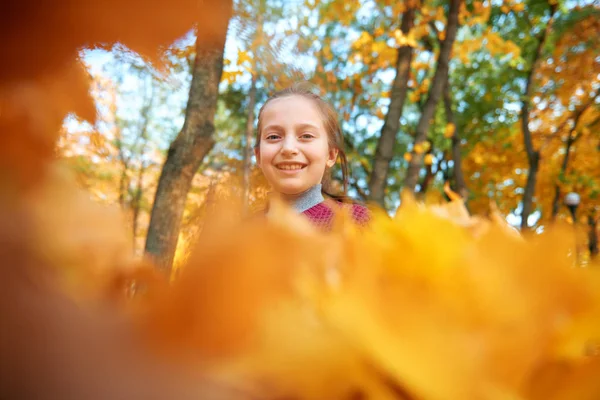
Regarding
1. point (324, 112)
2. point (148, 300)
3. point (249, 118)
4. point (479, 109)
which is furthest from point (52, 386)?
point (479, 109)

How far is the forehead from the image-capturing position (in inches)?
42.2

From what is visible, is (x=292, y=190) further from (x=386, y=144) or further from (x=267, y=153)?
(x=386, y=144)

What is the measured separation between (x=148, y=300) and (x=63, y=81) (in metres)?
0.06

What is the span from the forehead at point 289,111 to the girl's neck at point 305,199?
0.57 feet

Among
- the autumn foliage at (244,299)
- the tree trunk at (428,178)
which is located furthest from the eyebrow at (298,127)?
the tree trunk at (428,178)

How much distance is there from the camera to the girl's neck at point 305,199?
1.12m

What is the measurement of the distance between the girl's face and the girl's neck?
0.02 meters

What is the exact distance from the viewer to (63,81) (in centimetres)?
11

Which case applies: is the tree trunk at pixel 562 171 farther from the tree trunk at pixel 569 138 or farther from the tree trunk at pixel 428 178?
the tree trunk at pixel 428 178

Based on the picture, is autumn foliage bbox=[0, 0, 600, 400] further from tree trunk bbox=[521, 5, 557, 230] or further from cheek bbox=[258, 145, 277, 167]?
tree trunk bbox=[521, 5, 557, 230]

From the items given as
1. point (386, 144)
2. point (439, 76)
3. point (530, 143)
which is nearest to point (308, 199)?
point (386, 144)

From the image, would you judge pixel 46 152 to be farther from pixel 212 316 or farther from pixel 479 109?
pixel 479 109

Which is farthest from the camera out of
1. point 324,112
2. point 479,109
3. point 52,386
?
point 479,109

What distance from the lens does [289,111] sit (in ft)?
3.52
